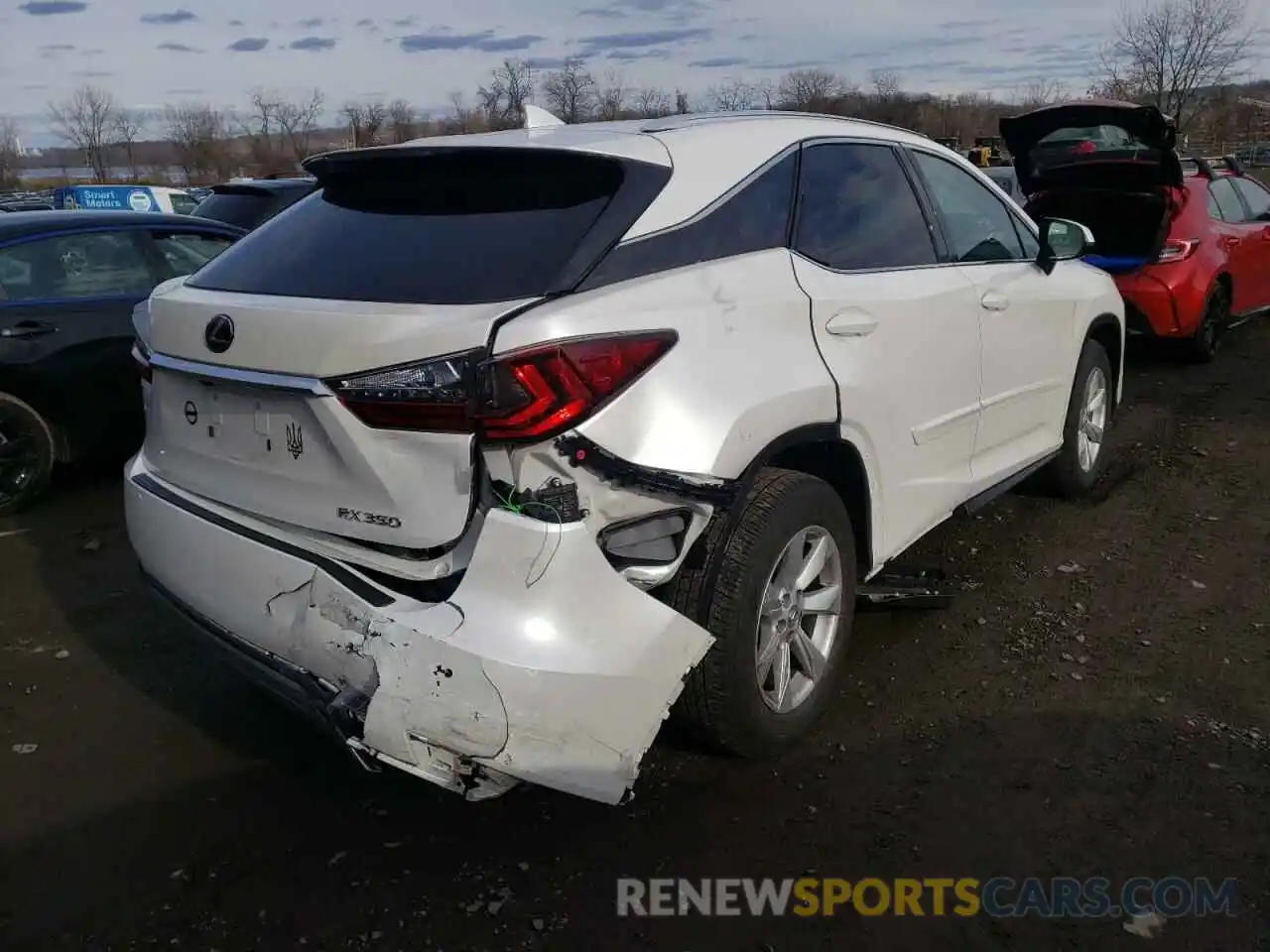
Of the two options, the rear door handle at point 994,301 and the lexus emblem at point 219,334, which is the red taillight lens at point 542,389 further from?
the rear door handle at point 994,301

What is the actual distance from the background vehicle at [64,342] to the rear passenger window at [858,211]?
3992 mm

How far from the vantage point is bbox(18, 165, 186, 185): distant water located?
224 ft

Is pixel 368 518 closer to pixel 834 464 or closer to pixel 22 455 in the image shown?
pixel 834 464

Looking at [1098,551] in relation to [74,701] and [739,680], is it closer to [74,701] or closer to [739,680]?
[739,680]

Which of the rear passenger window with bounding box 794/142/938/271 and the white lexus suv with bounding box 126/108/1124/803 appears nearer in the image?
the white lexus suv with bounding box 126/108/1124/803

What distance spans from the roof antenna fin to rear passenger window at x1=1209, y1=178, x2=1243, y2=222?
7.27 metres

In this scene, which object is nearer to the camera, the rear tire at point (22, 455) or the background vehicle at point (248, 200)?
the rear tire at point (22, 455)

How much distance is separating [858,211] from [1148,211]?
19.3ft

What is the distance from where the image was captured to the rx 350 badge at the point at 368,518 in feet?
7.95

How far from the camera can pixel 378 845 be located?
2764 mm

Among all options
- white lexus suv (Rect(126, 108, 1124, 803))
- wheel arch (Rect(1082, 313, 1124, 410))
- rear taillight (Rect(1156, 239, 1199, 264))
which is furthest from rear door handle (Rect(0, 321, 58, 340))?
rear taillight (Rect(1156, 239, 1199, 264))

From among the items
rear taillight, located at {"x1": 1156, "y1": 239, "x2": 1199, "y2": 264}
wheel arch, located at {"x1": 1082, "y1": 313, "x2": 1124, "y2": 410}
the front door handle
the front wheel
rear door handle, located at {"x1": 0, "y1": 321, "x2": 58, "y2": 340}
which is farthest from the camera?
rear taillight, located at {"x1": 1156, "y1": 239, "x2": 1199, "y2": 264}

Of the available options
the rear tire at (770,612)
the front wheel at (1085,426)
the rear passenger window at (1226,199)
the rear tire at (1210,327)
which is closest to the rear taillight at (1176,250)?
the rear tire at (1210,327)

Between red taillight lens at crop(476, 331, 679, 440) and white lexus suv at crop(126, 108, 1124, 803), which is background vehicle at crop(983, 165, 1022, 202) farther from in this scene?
red taillight lens at crop(476, 331, 679, 440)
